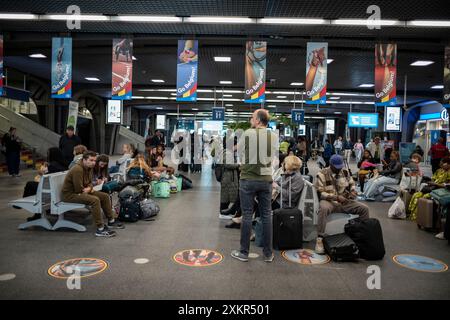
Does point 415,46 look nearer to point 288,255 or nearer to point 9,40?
point 288,255

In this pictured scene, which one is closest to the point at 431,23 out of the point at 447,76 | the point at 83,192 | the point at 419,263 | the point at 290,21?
the point at 447,76

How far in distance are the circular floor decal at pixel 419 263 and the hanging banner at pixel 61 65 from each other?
8.34 meters

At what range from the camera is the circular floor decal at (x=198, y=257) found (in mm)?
4037

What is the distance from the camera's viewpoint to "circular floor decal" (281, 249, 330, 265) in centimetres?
420

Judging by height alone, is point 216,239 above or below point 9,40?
below

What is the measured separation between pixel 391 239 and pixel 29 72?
636 inches

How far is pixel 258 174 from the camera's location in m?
4.07

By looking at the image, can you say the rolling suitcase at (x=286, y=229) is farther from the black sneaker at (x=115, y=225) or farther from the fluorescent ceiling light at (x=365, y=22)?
the fluorescent ceiling light at (x=365, y=22)

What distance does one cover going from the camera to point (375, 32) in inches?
333

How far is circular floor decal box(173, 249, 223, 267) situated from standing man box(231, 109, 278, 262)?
30cm

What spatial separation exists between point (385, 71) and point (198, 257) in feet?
23.4

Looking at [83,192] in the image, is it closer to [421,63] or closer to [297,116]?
[421,63]

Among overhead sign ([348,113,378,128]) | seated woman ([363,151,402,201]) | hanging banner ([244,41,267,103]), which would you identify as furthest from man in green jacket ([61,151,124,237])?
overhead sign ([348,113,378,128])
